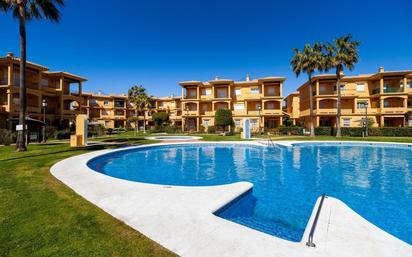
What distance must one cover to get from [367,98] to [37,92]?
178 ft

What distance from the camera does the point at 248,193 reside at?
6371 millimetres

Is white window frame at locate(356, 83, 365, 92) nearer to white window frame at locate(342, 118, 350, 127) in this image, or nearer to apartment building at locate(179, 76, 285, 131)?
white window frame at locate(342, 118, 350, 127)

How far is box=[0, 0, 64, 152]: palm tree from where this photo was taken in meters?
13.5

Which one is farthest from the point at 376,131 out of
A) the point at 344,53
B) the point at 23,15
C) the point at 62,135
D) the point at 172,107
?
the point at 62,135

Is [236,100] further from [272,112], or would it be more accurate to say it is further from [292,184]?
[292,184]

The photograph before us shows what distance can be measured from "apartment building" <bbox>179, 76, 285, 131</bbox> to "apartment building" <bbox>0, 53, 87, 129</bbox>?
20.1m

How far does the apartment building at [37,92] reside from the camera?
25938 millimetres

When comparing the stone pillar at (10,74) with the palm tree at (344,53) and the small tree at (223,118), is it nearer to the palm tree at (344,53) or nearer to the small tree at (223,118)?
the small tree at (223,118)

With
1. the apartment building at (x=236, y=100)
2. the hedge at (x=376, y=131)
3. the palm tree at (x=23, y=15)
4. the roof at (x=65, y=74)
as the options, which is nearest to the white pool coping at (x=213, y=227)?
the palm tree at (x=23, y=15)

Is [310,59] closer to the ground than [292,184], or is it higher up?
higher up

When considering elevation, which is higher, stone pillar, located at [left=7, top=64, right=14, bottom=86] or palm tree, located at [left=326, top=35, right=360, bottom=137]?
palm tree, located at [left=326, top=35, right=360, bottom=137]

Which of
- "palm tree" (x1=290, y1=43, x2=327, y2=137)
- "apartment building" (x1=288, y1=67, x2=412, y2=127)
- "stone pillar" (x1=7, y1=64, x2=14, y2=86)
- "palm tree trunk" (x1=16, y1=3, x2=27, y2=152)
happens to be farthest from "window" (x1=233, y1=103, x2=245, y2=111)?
"stone pillar" (x1=7, y1=64, x2=14, y2=86)

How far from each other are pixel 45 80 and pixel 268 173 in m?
37.0

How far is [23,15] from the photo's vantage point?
532 inches
